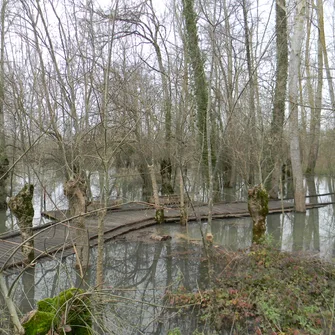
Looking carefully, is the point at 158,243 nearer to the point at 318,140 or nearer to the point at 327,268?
the point at 327,268

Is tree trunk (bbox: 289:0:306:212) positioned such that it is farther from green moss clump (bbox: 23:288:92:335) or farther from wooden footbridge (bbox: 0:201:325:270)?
green moss clump (bbox: 23:288:92:335)

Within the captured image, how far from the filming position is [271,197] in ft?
52.9

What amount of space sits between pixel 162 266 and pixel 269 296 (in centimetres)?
294

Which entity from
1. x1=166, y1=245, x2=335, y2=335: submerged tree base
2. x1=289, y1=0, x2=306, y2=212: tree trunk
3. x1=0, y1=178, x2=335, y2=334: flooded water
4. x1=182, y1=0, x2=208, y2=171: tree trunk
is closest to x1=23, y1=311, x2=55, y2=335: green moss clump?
x1=0, y1=178, x2=335, y2=334: flooded water

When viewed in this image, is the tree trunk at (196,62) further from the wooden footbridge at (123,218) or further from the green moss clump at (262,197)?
the green moss clump at (262,197)

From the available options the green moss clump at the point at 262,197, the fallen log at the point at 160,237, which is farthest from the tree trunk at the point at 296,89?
the fallen log at the point at 160,237

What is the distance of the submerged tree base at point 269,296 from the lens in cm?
493

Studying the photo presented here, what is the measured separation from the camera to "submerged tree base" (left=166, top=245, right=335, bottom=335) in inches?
194

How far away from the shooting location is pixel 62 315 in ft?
7.23

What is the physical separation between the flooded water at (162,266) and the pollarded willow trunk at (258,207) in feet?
1.35

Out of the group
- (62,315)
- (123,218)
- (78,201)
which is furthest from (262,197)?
(62,315)

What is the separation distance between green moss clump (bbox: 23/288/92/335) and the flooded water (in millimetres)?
2046

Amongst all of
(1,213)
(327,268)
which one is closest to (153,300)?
(327,268)

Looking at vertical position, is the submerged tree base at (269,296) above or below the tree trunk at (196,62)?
below
